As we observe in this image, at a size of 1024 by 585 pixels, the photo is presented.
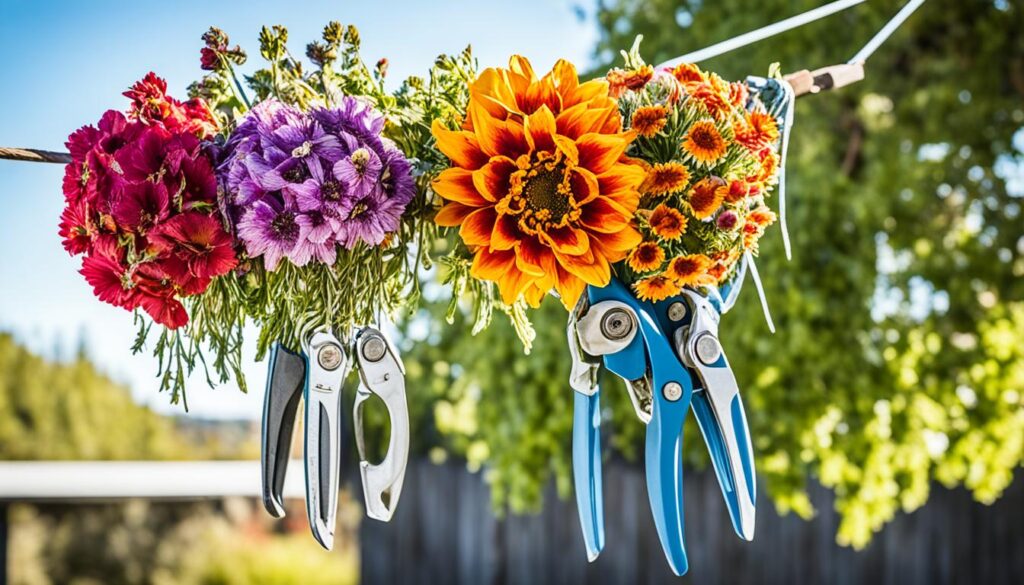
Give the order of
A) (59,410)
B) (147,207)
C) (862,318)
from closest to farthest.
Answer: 1. (147,207)
2. (862,318)
3. (59,410)

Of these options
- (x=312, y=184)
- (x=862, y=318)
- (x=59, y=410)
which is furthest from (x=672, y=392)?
Answer: (x=59, y=410)

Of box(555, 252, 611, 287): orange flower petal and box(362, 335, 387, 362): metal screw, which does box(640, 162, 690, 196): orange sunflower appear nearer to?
box(555, 252, 611, 287): orange flower petal

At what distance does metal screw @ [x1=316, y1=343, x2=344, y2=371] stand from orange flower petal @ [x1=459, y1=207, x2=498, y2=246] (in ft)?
0.43

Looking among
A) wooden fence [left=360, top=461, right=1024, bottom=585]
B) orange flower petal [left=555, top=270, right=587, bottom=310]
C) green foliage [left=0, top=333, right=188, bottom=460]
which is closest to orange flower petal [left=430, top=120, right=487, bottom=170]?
orange flower petal [left=555, top=270, right=587, bottom=310]

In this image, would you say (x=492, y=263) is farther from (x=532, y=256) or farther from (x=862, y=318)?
(x=862, y=318)

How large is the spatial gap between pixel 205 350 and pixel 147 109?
0.19 m

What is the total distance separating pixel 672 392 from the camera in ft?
2.76

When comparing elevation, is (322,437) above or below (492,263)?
below

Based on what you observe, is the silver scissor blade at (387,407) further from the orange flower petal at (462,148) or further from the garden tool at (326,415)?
the orange flower petal at (462,148)

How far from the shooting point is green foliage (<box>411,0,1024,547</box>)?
9.55ft

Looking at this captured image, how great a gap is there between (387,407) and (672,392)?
223 millimetres

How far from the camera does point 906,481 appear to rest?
118 inches

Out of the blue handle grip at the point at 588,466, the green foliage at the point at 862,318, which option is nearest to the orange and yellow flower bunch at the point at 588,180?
the blue handle grip at the point at 588,466

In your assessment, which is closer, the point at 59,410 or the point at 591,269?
the point at 591,269
